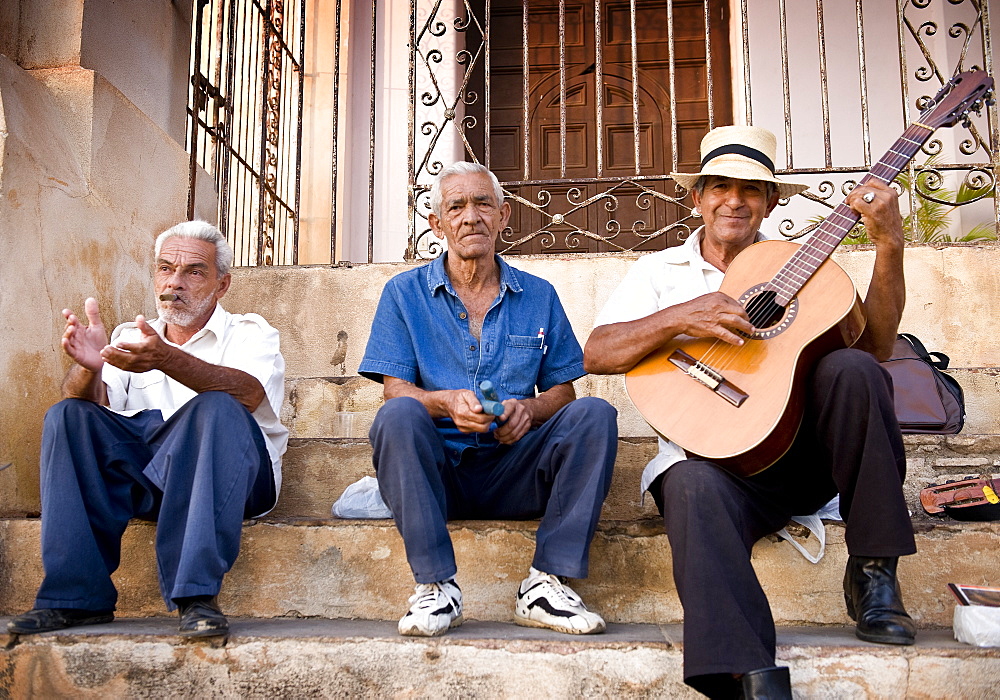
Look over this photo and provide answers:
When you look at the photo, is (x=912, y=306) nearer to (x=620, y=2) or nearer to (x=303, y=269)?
(x=303, y=269)

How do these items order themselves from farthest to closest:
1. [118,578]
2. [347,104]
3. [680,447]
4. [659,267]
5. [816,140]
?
[347,104] < [816,140] < [659,267] < [118,578] < [680,447]

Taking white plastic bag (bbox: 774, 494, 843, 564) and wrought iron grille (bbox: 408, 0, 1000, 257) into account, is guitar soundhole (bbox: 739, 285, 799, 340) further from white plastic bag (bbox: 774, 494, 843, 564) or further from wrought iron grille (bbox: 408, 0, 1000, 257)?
wrought iron grille (bbox: 408, 0, 1000, 257)

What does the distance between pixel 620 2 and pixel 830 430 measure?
5060 millimetres

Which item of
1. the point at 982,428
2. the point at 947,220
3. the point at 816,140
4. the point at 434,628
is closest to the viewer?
the point at 434,628

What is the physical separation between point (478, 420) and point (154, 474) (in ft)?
2.68

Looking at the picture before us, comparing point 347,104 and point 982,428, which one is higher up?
point 347,104

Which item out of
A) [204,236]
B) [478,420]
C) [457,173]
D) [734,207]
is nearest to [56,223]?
[204,236]

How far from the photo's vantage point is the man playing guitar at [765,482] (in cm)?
195

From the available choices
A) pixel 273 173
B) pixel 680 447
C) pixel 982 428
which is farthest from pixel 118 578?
pixel 273 173

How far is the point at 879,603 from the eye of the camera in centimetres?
213

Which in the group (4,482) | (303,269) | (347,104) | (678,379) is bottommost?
(4,482)

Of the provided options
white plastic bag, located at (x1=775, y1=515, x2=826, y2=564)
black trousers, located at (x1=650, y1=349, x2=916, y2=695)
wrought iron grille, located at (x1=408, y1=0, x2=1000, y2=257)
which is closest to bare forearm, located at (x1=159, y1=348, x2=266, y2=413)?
black trousers, located at (x1=650, y1=349, x2=916, y2=695)

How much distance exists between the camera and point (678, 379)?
2398mm

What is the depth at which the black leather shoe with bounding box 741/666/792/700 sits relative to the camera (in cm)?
187
